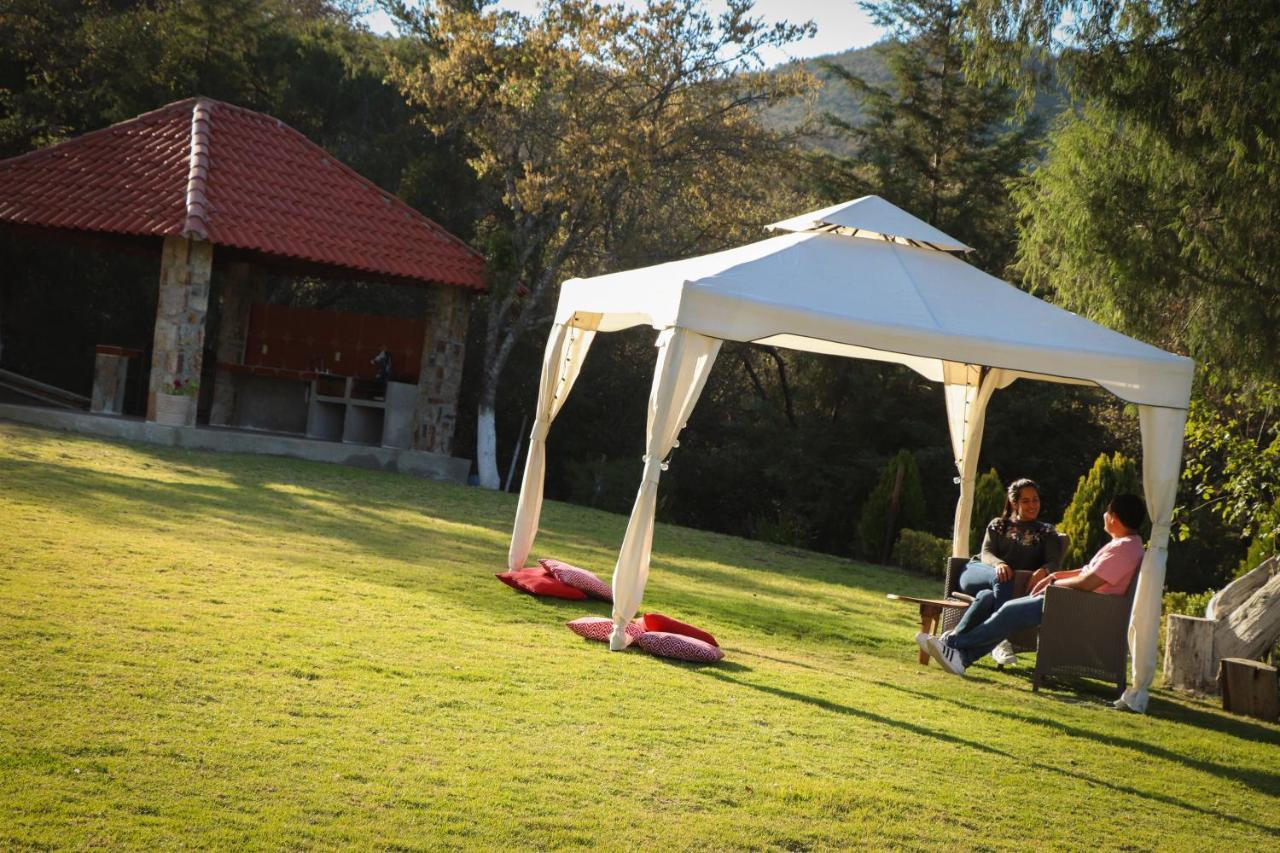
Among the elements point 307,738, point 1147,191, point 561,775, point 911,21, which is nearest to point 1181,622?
point 1147,191

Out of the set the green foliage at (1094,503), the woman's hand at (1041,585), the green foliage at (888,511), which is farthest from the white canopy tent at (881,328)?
the green foliage at (888,511)

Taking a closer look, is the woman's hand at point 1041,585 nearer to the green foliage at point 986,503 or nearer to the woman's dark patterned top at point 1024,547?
the woman's dark patterned top at point 1024,547

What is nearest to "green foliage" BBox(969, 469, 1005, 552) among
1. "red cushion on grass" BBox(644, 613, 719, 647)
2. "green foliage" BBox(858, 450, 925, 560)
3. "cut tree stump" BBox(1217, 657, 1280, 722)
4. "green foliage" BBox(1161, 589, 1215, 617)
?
"green foliage" BBox(858, 450, 925, 560)

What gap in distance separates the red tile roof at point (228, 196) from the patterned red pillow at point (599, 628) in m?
10.2

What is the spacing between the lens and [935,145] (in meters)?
23.1

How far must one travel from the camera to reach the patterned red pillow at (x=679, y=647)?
7547 mm

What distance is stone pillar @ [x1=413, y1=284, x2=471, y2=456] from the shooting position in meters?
18.5

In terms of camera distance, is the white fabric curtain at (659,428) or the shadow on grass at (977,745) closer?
the shadow on grass at (977,745)

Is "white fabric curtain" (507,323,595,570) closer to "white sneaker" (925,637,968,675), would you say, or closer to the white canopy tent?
the white canopy tent

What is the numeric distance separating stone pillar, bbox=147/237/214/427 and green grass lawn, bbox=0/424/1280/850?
20.2 ft

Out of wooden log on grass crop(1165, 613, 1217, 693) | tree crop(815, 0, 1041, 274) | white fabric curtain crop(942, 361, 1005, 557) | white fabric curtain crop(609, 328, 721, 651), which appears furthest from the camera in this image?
tree crop(815, 0, 1041, 274)

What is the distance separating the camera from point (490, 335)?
69.2ft

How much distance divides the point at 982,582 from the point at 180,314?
11540mm

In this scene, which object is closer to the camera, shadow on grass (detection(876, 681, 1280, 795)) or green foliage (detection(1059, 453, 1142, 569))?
shadow on grass (detection(876, 681, 1280, 795))
